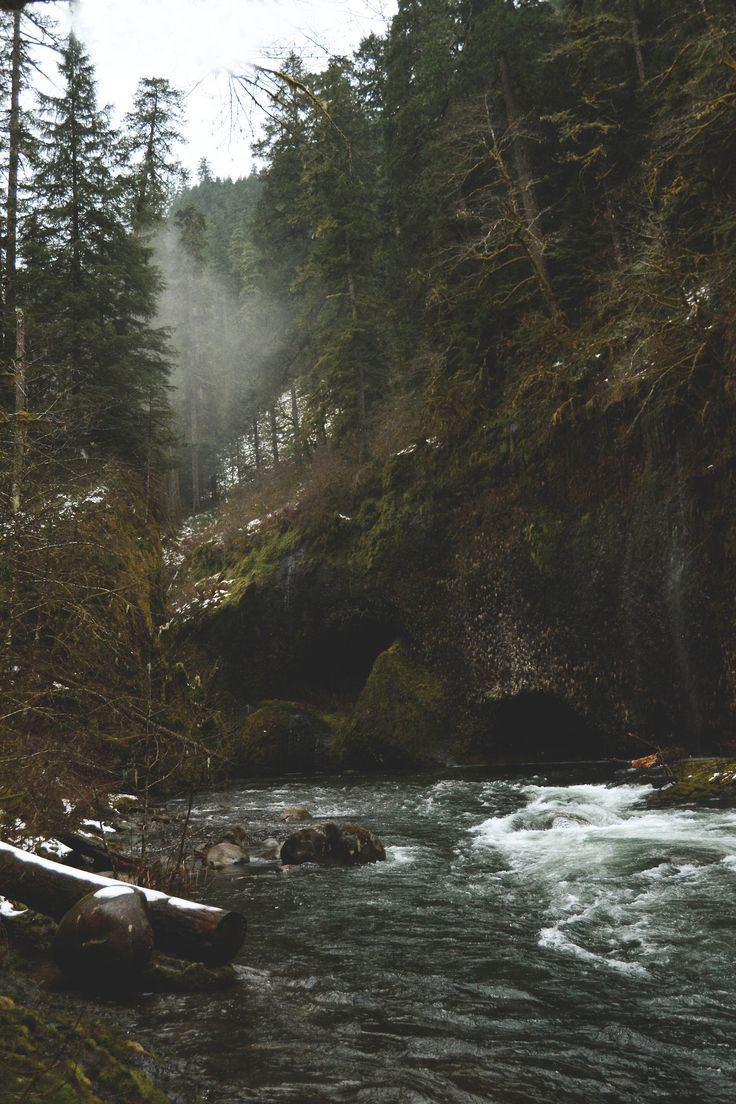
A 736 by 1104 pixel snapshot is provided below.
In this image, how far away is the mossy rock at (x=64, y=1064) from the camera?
8.82ft

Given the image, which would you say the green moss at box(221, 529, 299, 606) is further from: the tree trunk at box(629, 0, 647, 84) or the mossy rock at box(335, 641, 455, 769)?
the tree trunk at box(629, 0, 647, 84)

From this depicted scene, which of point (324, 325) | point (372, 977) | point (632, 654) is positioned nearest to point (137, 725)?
point (372, 977)

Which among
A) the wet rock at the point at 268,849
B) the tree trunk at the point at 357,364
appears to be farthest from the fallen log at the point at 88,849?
the tree trunk at the point at 357,364

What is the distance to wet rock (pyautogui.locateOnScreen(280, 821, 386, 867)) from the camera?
8406 mm

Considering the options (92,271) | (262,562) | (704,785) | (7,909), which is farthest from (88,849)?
(92,271)

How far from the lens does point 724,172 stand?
13828 mm

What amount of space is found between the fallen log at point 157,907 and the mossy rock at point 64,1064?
1309mm

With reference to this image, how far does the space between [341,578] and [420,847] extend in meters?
11.0

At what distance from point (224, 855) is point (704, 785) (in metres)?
6.13

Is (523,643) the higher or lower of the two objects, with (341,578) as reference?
lower

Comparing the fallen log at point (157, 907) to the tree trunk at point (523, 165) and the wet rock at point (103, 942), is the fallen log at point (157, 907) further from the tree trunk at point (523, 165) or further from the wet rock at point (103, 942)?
the tree trunk at point (523, 165)

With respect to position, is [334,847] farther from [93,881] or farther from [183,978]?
[183,978]

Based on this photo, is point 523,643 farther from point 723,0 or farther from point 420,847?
point 723,0

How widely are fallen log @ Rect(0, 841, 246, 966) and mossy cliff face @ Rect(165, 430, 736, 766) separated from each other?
9.22m
